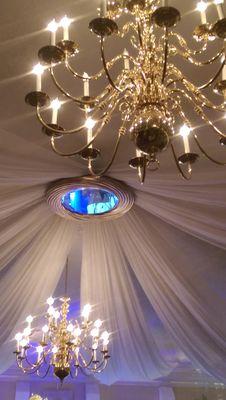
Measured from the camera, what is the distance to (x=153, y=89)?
6.17 feet

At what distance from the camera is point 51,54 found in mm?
1611

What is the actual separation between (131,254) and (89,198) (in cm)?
68

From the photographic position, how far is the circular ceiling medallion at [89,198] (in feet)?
10.2

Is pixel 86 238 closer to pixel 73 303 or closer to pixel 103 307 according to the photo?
pixel 103 307

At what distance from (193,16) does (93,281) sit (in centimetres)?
257

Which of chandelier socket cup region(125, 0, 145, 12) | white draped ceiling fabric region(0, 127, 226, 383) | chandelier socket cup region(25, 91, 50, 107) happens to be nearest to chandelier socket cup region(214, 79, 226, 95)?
chandelier socket cup region(125, 0, 145, 12)

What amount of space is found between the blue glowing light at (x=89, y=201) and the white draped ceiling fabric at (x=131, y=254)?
0.55 feet

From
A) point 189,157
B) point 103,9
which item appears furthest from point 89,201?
point 103,9

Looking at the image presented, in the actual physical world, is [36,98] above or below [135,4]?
below

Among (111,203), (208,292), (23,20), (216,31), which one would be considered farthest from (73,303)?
(216,31)

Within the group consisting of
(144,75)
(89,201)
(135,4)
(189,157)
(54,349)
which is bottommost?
(54,349)

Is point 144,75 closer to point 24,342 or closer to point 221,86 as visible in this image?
point 221,86

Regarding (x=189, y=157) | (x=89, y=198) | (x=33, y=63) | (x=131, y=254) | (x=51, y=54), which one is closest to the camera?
(x=51, y=54)

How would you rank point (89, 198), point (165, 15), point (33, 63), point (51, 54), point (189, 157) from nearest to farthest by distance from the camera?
1. point (165, 15)
2. point (51, 54)
3. point (189, 157)
4. point (33, 63)
5. point (89, 198)
